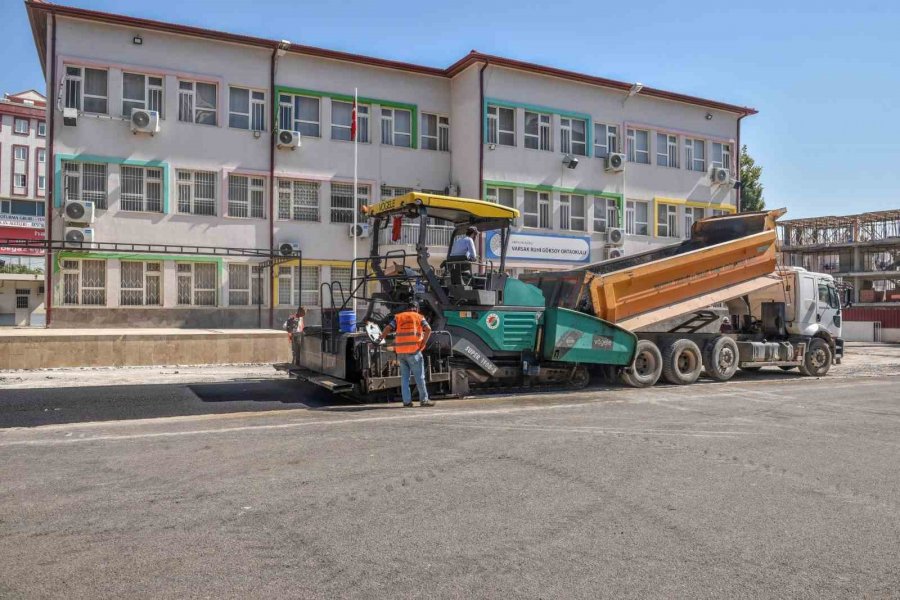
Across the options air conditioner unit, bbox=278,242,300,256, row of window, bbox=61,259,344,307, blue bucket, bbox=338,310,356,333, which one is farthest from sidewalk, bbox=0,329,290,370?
blue bucket, bbox=338,310,356,333

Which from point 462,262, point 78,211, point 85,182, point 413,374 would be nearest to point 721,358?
point 462,262

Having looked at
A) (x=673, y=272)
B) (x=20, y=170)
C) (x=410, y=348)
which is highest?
(x=20, y=170)

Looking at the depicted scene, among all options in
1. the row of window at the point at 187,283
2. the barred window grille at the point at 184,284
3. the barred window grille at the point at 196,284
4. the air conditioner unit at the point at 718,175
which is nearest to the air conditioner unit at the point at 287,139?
the row of window at the point at 187,283

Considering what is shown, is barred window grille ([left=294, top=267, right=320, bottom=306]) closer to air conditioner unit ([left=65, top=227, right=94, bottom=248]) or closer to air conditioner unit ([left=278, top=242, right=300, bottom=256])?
air conditioner unit ([left=278, top=242, right=300, bottom=256])

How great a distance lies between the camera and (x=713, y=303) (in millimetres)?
14672

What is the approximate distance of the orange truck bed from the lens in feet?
42.9

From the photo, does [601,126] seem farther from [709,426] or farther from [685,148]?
[709,426]

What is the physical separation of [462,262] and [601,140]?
2114cm

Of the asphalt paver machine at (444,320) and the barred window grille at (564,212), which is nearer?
the asphalt paver machine at (444,320)

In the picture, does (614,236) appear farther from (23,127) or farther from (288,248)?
(23,127)

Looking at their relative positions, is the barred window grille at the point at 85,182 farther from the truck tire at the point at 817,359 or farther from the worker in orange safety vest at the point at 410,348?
the truck tire at the point at 817,359

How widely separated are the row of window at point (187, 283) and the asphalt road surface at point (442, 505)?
14382 mm

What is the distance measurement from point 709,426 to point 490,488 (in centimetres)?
443

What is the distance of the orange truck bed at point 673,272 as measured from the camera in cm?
1308
